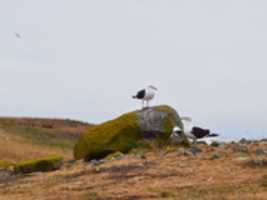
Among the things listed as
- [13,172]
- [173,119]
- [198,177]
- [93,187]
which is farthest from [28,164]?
[198,177]

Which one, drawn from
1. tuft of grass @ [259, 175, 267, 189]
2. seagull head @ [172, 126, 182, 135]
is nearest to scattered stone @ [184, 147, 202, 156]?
seagull head @ [172, 126, 182, 135]

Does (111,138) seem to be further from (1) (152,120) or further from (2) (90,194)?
(2) (90,194)

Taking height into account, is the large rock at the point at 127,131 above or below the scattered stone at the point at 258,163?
above

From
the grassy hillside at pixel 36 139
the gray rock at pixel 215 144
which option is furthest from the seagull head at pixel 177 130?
the grassy hillside at pixel 36 139

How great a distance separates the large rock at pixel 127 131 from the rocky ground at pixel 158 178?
1110mm

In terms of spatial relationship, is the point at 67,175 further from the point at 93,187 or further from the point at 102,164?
the point at 93,187

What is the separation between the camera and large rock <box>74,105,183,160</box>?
21.8 meters

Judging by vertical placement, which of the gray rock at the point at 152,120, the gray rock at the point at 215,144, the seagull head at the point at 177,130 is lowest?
the gray rock at the point at 215,144

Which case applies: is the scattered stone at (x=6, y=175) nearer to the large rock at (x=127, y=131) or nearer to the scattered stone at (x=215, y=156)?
the large rock at (x=127, y=131)

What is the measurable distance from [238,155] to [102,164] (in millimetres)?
3960

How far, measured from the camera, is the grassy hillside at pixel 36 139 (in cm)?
3588

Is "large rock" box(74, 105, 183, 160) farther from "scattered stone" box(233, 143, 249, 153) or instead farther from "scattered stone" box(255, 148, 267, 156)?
"scattered stone" box(255, 148, 267, 156)

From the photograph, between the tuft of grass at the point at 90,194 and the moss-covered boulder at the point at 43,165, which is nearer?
the tuft of grass at the point at 90,194

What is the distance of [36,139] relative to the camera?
41438 millimetres
